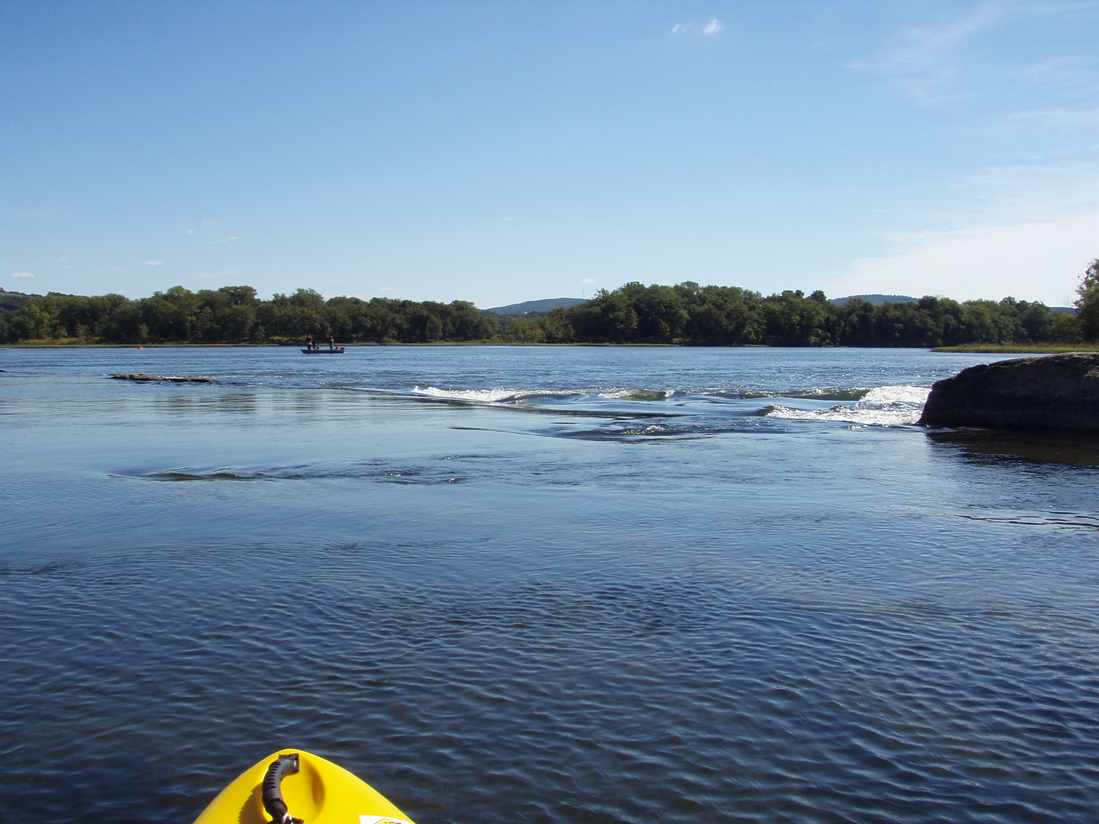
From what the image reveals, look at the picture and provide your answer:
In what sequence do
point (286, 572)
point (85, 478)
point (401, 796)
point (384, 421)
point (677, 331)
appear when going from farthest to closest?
1. point (677, 331)
2. point (384, 421)
3. point (85, 478)
4. point (286, 572)
5. point (401, 796)

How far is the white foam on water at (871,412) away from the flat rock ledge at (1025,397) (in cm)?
170

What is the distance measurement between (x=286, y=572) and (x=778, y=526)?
20.3 feet

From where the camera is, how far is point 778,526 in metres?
12.0

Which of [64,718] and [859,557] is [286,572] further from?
[859,557]

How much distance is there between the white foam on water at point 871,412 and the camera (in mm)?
27172

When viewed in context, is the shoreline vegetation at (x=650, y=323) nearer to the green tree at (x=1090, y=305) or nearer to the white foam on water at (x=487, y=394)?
the green tree at (x=1090, y=305)

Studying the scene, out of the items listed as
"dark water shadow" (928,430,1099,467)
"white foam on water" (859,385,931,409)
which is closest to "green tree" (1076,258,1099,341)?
"white foam on water" (859,385,931,409)

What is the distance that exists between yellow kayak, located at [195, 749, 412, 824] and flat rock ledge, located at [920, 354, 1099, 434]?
21.3 m

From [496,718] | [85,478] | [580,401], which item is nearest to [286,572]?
[496,718]

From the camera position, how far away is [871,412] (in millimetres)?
29141

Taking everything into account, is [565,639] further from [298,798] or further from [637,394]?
[637,394]

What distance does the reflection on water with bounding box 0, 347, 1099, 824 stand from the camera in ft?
17.2

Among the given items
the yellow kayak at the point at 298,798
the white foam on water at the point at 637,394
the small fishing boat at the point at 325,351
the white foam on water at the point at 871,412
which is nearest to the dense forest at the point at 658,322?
the small fishing boat at the point at 325,351

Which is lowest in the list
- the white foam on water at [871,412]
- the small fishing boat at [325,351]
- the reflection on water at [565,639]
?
the reflection on water at [565,639]
